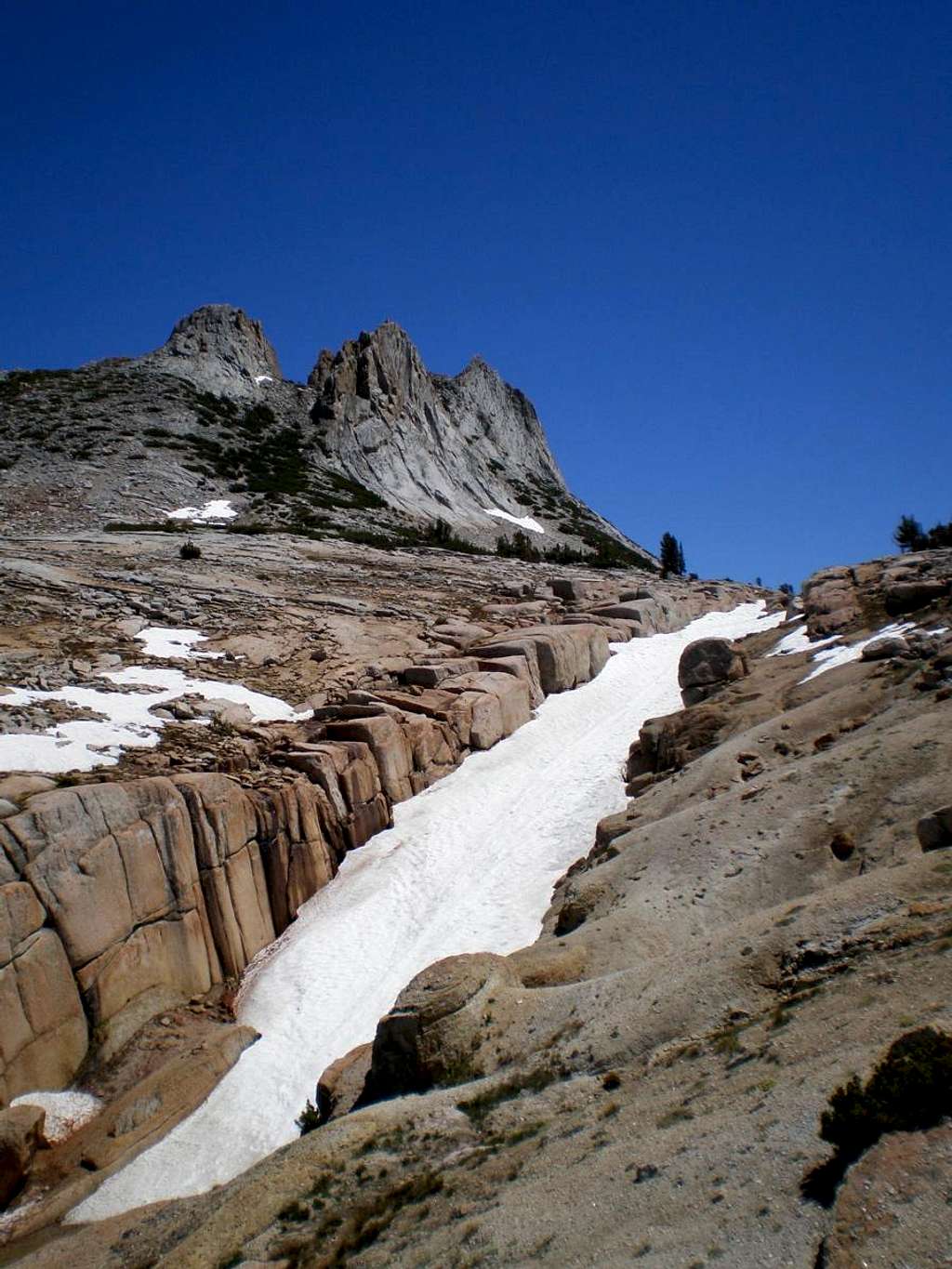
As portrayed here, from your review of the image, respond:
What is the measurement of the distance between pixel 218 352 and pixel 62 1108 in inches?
3848

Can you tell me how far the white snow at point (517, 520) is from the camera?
8894 cm

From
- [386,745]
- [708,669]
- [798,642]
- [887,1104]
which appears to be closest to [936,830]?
[887,1104]

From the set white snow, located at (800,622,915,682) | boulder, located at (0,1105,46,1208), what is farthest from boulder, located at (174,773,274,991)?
white snow, located at (800,622,915,682)

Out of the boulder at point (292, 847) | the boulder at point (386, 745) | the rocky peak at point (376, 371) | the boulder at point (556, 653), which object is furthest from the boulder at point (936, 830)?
the rocky peak at point (376, 371)

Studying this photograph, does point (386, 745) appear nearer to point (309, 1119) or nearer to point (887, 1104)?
point (309, 1119)

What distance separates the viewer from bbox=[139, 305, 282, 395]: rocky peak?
307 ft

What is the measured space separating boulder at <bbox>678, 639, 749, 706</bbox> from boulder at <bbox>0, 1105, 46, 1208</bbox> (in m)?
22.9

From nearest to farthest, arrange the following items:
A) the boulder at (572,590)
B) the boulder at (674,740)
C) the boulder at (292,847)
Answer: the boulder at (292,847) < the boulder at (674,740) < the boulder at (572,590)

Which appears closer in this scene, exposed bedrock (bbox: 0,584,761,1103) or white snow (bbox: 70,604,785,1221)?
white snow (bbox: 70,604,785,1221)

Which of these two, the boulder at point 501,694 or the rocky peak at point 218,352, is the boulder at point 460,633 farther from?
the rocky peak at point 218,352

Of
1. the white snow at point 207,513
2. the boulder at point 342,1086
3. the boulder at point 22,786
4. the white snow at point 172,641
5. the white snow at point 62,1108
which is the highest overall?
the white snow at point 207,513

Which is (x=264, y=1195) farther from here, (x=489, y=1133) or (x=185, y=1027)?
(x=185, y=1027)

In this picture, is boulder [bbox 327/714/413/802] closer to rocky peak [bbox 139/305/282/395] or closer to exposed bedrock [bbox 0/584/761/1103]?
exposed bedrock [bbox 0/584/761/1103]

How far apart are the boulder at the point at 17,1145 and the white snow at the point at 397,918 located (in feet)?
3.74
